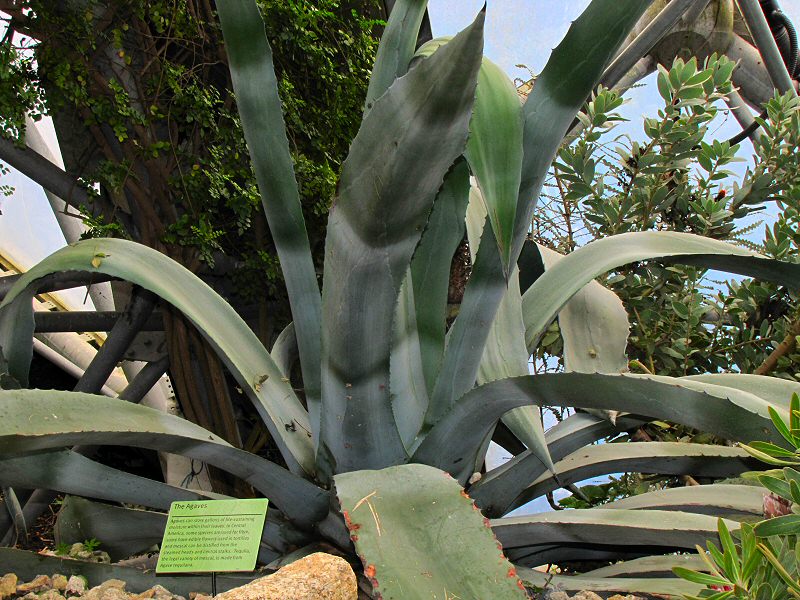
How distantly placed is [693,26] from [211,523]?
2.22 meters

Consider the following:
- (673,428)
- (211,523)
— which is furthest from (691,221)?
(211,523)

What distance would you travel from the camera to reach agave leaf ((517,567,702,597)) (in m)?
0.76

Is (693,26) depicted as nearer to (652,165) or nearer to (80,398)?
(652,165)

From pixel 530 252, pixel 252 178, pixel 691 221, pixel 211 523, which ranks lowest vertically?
pixel 211 523

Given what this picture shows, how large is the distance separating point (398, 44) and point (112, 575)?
0.69 m

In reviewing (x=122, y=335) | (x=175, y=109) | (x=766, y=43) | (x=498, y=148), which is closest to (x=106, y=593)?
(x=498, y=148)

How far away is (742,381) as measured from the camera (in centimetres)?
88

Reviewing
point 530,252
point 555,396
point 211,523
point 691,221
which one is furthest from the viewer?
point 691,221

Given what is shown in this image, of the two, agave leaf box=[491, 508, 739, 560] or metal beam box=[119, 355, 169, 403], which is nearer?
agave leaf box=[491, 508, 739, 560]

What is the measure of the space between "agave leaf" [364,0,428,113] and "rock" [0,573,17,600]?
0.65 meters

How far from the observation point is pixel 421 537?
2.08ft

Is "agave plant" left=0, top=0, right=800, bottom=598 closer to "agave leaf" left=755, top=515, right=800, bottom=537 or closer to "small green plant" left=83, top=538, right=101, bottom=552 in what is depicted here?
"small green plant" left=83, top=538, right=101, bottom=552

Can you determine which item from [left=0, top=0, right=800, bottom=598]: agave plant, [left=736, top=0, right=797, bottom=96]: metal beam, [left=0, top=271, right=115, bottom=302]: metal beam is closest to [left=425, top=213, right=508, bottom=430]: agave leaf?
[left=0, top=0, right=800, bottom=598]: agave plant

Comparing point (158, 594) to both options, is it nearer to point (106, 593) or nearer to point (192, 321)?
point (106, 593)
